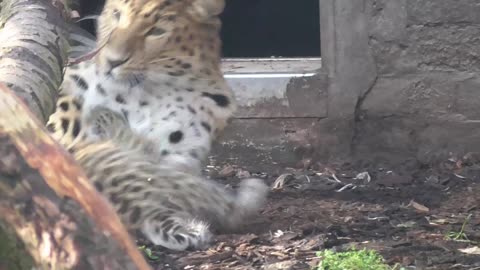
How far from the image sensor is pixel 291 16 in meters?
8.39

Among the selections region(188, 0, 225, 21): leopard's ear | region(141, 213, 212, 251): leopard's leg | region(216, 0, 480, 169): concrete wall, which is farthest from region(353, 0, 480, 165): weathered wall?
region(141, 213, 212, 251): leopard's leg

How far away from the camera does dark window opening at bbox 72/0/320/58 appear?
8047mm

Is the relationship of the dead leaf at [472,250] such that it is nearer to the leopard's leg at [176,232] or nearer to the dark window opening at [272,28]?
the leopard's leg at [176,232]

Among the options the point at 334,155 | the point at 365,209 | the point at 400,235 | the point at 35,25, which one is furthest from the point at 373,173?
the point at 35,25

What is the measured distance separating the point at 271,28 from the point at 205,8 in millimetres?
4038

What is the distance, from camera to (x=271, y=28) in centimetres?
824

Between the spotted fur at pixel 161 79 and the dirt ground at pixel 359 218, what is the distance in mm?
434

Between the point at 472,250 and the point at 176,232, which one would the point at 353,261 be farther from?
the point at 176,232

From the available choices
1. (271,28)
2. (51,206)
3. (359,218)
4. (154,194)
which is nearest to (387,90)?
(359,218)

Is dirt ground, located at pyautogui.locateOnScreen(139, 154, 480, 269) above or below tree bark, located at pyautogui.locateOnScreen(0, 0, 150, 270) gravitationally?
below

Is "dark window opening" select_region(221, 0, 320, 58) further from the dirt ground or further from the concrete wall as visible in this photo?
the dirt ground

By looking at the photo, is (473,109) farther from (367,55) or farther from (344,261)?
(344,261)

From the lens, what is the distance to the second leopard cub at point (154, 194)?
3678mm

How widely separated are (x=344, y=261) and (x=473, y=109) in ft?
6.75
